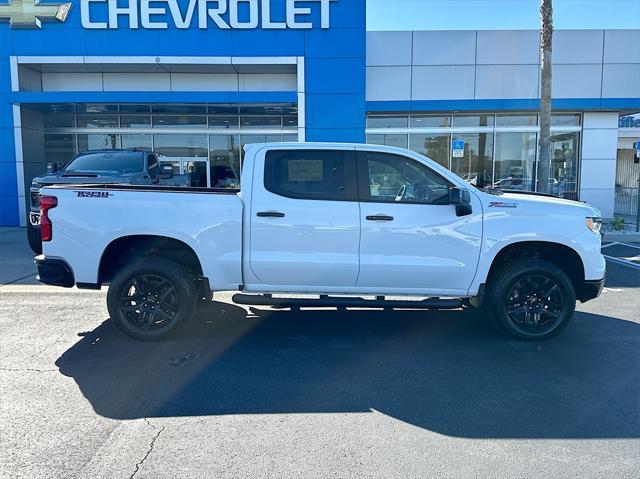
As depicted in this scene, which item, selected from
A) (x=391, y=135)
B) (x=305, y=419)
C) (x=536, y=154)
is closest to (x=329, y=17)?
(x=391, y=135)

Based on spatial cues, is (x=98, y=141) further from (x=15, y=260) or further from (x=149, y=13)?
(x=15, y=260)

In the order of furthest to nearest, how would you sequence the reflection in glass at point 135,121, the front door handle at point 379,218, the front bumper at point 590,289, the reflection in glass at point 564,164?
the reflection in glass at point 135,121 → the reflection in glass at point 564,164 → the front bumper at point 590,289 → the front door handle at point 379,218

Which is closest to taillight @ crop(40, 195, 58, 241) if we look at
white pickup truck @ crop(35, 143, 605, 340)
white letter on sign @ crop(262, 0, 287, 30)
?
white pickup truck @ crop(35, 143, 605, 340)

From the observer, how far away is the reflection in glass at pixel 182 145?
61.3ft

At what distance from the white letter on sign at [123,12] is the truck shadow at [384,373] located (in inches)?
498

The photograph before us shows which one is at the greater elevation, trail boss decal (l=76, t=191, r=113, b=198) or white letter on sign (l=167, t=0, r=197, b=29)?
white letter on sign (l=167, t=0, r=197, b=29)

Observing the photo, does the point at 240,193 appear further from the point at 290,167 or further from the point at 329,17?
the point at 329,17

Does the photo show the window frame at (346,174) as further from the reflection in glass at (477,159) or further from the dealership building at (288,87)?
the reflection in glass at (477,159)

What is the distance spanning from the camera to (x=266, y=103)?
53.9 feet

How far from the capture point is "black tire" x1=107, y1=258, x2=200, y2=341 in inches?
208

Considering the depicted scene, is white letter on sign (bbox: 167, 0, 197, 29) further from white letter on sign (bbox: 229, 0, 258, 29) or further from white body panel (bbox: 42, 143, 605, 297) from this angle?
white body panel (bbox: 42, 143, 605, 297)

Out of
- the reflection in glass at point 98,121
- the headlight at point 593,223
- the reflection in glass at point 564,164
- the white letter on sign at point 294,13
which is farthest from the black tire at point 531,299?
the reflection in glass at point 98,121

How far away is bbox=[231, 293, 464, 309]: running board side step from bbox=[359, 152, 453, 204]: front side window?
1.07 meters

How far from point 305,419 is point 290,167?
268cm
